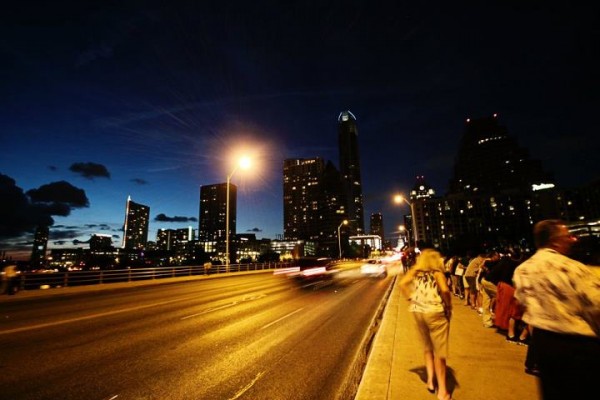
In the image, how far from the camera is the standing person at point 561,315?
8.06 ft

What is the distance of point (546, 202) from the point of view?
110 m

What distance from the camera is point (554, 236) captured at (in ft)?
10.3

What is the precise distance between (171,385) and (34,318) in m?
8.65

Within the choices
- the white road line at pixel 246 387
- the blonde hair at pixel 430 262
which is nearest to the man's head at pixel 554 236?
the blonde hair at pixel 430 262

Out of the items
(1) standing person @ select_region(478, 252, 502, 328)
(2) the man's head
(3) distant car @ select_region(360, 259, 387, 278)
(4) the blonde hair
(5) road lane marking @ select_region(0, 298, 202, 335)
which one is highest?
(2) the man's head

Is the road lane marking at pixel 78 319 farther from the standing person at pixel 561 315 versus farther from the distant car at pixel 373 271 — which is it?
the distant car at pixel 373 271

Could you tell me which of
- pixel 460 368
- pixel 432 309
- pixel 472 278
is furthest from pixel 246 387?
pixel 472 278

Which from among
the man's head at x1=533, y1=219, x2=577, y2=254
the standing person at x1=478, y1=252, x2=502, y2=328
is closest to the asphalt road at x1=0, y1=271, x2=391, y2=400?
the standing person at x1=478, y1=252, x2=502, y2=328

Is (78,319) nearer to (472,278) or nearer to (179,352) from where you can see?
(179,352)

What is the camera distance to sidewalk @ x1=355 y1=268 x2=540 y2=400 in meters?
4.36

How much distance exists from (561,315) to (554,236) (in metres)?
0.78

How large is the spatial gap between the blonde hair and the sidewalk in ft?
5.37

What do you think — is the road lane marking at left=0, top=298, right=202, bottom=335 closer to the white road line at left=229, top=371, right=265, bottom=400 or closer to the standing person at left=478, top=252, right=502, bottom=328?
the white road line at left=229, top=371, right=265, bottom=400

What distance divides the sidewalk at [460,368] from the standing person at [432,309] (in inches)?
12.4
